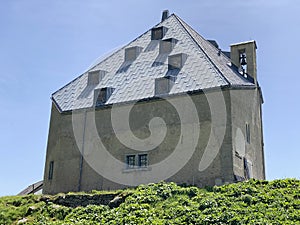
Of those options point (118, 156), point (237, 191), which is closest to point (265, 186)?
point (237, 191)

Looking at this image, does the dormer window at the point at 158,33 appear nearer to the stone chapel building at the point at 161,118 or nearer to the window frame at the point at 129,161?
the stone chapel building at the point at 161,118

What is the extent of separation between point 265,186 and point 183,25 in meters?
14.5

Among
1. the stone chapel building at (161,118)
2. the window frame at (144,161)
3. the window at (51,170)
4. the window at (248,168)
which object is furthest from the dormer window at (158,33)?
the window at (51,170)

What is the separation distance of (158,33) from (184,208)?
51.4 feet

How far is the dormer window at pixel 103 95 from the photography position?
98.6 feet

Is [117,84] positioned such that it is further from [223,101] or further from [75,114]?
[223,101]

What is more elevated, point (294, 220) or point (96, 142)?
point (96, 142)

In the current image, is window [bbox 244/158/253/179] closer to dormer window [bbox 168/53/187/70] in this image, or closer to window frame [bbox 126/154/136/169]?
window frame [bbox 126/154/136/169]

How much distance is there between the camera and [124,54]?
110 ft

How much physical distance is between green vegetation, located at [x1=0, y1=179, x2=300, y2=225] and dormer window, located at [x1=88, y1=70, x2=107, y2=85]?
32.1 feet

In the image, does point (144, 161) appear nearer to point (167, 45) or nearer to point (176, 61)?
point (176, 61)

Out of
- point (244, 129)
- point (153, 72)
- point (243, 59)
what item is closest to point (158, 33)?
point (153, 72)

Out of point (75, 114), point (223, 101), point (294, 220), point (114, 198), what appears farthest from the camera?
point (75, 114)

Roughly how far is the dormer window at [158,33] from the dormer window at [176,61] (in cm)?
322
